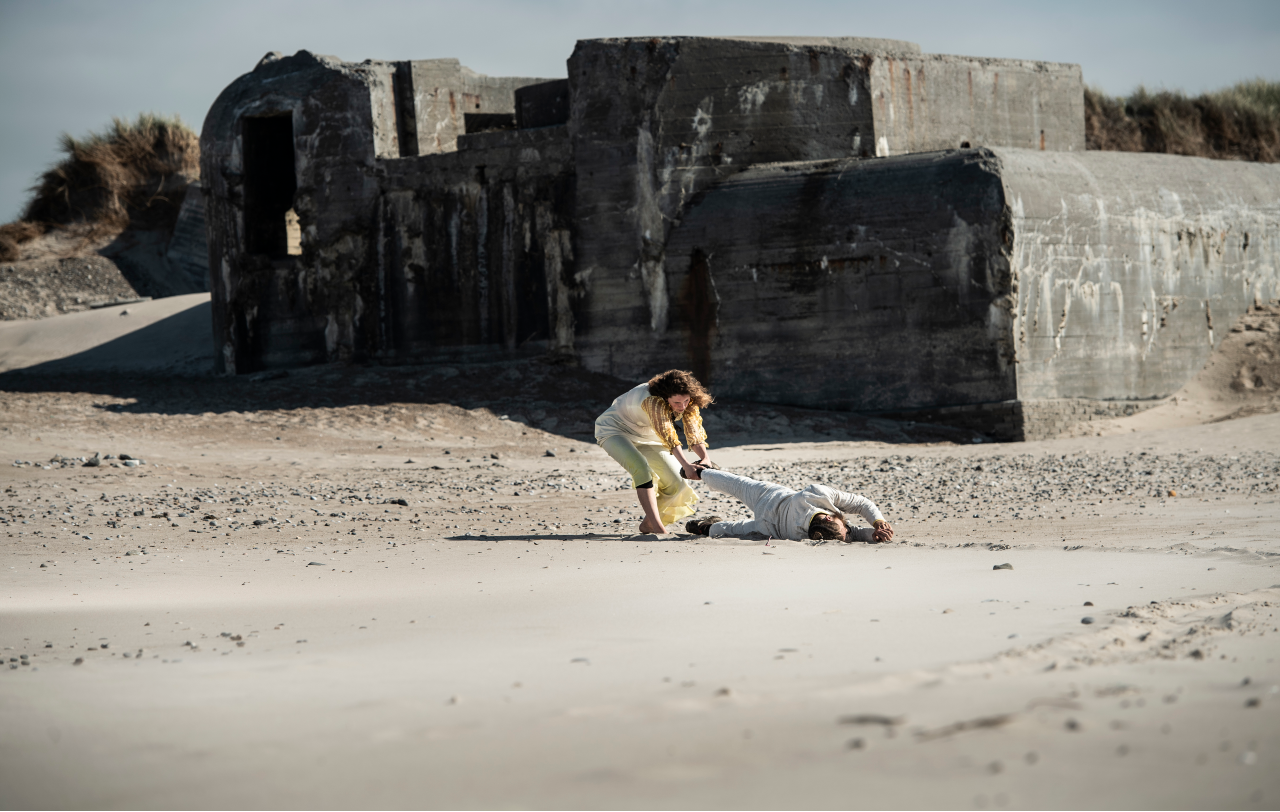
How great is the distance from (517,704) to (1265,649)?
1.86 metres

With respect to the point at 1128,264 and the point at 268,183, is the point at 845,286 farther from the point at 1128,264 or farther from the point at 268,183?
the point at 268,183

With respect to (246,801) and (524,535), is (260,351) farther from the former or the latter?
(246,801)

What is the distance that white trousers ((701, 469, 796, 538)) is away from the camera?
18.9 ft

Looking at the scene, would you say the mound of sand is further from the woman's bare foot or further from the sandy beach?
the woman's bare foot

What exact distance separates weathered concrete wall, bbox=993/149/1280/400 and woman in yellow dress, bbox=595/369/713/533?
6189mm

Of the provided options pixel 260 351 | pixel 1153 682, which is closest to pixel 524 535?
pixel 1153 682

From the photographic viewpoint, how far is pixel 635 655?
299 centimetres

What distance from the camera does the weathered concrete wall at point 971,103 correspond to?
12617 mm

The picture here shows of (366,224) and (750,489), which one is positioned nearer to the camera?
(750,489)

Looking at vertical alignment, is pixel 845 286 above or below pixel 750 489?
above

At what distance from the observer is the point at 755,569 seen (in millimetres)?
4594

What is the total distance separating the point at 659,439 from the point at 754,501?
688 mm

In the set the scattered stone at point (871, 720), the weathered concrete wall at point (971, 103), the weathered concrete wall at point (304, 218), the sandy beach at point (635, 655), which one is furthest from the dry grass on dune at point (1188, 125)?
the scattered stone at point (871, 720)

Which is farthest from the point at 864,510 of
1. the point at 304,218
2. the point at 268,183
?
the point at 268,183
